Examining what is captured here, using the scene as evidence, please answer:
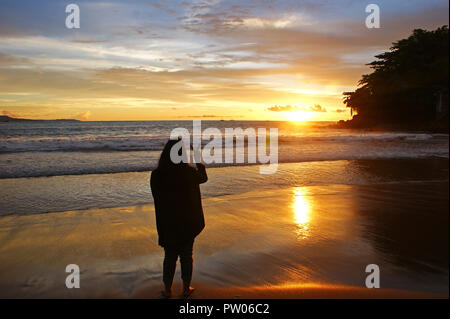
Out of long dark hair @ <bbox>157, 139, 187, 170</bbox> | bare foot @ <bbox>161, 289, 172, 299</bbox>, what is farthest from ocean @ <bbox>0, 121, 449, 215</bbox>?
long dark hair @ <bbox>157, 139, 187, 170</bbox>

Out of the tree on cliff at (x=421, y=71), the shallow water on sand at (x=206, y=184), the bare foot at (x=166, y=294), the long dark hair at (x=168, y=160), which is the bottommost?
the bare foot at (x=166, y=294)

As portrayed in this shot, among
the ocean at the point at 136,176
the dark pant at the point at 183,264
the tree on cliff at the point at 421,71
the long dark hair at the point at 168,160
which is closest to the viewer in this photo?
the tree on cliff at the point at 421,71

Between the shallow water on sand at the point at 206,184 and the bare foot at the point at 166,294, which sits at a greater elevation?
the shallow water on sand at the point at 206,184

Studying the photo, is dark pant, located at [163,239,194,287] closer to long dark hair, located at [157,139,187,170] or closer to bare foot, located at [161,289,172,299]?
bare foot, located at [161,289,172,299]

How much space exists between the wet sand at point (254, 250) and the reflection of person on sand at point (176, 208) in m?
0.38

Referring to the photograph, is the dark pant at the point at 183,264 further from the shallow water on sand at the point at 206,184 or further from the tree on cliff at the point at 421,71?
the shallow water on sand at the point at 206,184

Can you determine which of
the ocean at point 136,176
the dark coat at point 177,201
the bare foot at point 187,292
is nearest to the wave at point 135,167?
the ocean at point 136,176

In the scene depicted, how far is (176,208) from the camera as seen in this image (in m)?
3.45

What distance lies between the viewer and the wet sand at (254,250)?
3496 millimetres

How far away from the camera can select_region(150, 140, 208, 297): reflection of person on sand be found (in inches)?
133

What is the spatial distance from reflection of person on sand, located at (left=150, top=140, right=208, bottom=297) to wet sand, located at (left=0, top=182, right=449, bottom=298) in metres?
0.38

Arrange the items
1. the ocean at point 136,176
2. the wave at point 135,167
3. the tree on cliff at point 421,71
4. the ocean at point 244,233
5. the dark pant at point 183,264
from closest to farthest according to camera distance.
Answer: the tree on cliff at point 421,71 → the dark pant at point 183,264 → the ocean at point 244,233 → the ocean at point 136,176 → the wave at point 135,167

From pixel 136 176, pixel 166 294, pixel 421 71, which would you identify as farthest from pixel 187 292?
pixel 136 176
